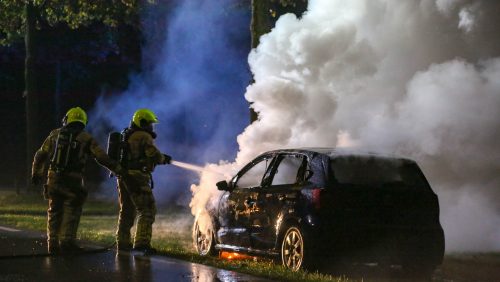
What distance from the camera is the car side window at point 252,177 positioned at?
35.7 ft

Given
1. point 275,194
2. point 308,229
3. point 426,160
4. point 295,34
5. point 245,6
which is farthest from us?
point 245,6

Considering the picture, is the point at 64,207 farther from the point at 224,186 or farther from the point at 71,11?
the point at 71,11

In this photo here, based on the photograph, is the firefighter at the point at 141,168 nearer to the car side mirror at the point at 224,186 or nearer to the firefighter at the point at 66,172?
the firefighter at the point at 66,172

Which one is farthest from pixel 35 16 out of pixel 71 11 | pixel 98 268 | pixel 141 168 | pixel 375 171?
pixel 375 171

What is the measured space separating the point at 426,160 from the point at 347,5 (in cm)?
319

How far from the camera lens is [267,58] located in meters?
14.6

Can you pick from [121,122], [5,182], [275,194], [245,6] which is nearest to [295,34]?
[275,194]

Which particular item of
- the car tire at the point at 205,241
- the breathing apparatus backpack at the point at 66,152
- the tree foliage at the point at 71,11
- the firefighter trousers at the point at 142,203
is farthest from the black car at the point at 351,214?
the tree foliage at the point at 71,11

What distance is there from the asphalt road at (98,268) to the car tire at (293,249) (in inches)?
27.7

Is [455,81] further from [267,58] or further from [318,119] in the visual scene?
[267,58]

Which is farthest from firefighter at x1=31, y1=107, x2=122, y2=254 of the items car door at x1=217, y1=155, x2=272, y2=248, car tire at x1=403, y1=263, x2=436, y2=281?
car tire at x1=403, y1=263, x2=436, y2=281

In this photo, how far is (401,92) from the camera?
559 inches

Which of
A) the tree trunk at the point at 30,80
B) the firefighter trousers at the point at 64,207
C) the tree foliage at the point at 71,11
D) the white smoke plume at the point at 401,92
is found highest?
the tree foliage at the point at 71,11

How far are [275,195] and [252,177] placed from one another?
1.41m
